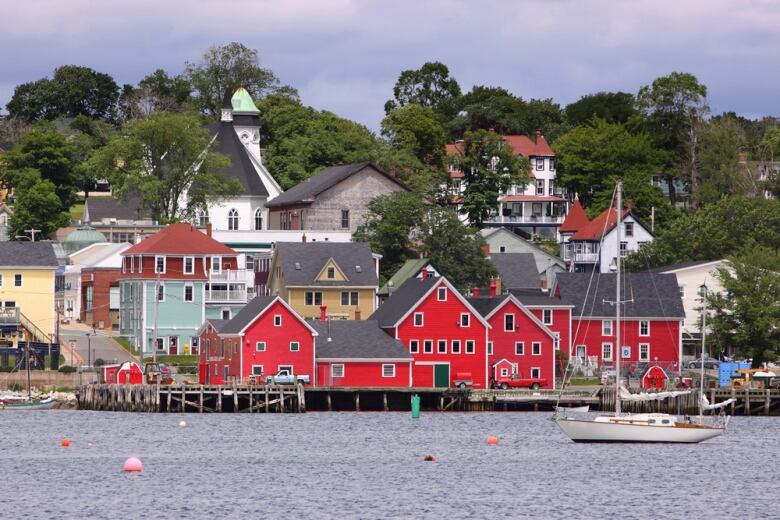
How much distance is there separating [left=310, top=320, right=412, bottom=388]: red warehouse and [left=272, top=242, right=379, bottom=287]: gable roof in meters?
13.9

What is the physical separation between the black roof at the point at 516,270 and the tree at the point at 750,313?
72.2 ft

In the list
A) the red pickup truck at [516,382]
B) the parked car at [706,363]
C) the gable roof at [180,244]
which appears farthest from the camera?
the gable roof at [180,244]

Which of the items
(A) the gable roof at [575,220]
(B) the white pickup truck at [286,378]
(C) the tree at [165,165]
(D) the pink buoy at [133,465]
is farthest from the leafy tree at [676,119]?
(D) the pink buoy at [133,465]

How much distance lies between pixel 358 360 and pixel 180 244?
87.4ft

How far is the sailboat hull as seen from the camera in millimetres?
86688

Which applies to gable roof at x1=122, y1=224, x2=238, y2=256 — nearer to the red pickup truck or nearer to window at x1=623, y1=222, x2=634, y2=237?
the red pickup truck

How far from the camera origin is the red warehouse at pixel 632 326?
132125 mm

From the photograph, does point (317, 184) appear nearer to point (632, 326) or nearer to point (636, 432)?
point (632, 326)

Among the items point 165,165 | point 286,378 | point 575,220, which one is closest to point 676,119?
point 575,220

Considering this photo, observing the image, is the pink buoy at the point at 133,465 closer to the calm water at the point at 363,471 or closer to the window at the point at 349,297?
the calm water at the point at 363,471

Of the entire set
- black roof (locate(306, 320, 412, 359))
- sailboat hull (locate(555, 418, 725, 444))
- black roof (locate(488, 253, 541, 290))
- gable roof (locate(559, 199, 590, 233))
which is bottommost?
sailboat hull (locate(555, 418, 725, 444))

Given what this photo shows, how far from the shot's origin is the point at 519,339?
123438 millimetres

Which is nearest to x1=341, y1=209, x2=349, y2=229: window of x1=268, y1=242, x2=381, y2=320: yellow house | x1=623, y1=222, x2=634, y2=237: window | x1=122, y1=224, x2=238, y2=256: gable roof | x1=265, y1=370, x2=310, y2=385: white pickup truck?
x1=122, y1=224, x2=238, y2=256: gable roof

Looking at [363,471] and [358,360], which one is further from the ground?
[358,360]
